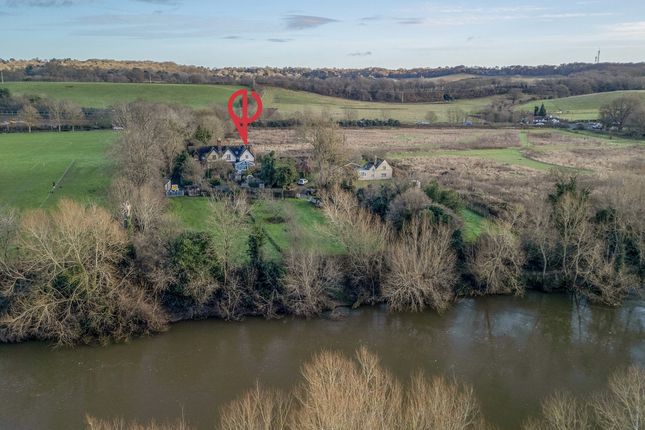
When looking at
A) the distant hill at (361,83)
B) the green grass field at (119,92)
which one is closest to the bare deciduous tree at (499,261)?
the green grass field at (119,92)

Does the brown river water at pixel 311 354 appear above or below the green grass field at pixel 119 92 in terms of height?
below

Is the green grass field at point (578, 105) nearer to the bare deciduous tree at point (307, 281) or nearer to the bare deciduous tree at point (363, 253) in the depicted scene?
the bare deciduous tree at point (363, 253)

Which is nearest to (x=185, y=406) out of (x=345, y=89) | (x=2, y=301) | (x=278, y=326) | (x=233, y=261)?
(x=278, y=326)

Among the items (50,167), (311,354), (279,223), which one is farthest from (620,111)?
(50,167)

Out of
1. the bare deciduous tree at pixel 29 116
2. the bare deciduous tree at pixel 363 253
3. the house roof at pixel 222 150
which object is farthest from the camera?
the bare deciduous tree at pixel 29 116

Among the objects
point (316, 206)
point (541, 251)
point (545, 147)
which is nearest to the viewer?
point (541, 251)

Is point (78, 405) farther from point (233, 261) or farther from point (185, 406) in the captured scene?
point (233, 261)

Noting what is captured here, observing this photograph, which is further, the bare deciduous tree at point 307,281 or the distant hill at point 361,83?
the distant hill at point 361,83
